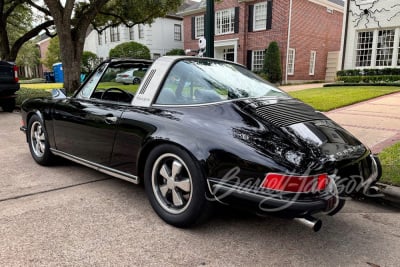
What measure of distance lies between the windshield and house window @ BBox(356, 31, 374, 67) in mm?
16863

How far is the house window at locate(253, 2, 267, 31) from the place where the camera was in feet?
68.8

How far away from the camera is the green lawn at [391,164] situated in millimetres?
3691

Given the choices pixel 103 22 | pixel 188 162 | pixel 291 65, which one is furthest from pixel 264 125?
pixel 291 65

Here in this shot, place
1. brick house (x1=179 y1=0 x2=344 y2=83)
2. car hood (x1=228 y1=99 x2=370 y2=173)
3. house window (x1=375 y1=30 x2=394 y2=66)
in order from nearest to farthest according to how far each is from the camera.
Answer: car hood (x1=228 y1=99 x2=370 y2=173), house window (x1=375 y1=30 x2=394 y2=66), brick house (x1=179 y1=0 x2=344 y2=83)

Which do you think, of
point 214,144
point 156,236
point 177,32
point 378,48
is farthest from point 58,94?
point 177,32

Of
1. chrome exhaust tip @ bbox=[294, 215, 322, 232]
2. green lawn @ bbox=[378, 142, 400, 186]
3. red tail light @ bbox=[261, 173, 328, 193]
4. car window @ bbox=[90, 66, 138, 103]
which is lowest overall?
green lawn @ bbox=[378, 142, 400, 186]

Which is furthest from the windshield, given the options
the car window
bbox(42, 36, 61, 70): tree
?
bbox(42, 36, 61, 70): tree

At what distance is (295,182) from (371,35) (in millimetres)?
18359

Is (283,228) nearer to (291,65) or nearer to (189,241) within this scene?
(189,241)

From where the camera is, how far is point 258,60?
22.1 m

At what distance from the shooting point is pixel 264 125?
2.55 meters

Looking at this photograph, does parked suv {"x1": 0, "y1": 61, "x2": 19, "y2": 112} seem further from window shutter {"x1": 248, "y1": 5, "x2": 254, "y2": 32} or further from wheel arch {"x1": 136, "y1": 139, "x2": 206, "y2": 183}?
window shutter {"x1": 248, "y1": 5, "x2": 254, "y2": 32}

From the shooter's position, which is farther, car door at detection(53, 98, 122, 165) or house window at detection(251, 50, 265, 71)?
house window at detection(251, 50, 265, 71)

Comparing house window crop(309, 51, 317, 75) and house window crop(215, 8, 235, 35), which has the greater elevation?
house window crop(215, 8, 235, 35)
